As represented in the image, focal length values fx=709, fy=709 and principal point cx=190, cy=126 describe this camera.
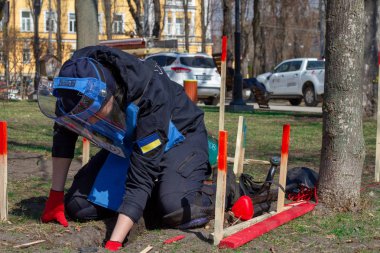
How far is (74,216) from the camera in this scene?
507 cm

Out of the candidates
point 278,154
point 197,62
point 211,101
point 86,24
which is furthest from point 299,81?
point 278,154

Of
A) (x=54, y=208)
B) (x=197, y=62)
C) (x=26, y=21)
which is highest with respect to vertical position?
(x=26, y=21)

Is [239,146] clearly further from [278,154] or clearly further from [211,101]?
[211,101]

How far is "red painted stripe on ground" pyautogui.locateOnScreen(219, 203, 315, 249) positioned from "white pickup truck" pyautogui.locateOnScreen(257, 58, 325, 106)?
17.9 metres

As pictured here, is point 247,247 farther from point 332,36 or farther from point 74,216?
point 332,36

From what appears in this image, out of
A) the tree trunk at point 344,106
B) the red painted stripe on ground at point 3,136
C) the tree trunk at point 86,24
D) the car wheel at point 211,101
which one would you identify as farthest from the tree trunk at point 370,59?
the red painted stripe on ground at point 3,136

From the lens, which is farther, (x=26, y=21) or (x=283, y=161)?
(x=26, y=21)

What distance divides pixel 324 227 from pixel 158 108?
5.09ft

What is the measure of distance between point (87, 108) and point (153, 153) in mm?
498

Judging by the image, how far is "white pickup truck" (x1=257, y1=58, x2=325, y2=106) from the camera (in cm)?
2406

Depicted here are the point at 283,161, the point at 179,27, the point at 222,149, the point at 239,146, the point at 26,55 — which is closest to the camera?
the point at 222,149

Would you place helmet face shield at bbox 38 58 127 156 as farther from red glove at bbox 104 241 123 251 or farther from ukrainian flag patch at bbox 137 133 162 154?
red glove at bbox 104 241 123 251

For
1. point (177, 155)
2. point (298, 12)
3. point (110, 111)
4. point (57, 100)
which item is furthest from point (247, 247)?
point (298, 12)

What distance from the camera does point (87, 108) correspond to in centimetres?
439
